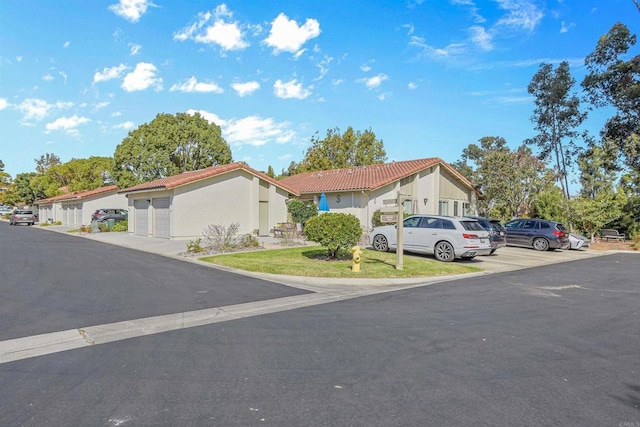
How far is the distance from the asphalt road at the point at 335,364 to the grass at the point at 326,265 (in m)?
2.85

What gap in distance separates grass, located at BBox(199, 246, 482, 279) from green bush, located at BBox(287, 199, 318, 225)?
9.38 metres

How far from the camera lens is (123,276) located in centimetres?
1088

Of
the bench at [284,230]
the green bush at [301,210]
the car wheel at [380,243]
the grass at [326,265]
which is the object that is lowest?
the grass at [326,265]

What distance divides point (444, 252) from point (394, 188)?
1075 centimetres

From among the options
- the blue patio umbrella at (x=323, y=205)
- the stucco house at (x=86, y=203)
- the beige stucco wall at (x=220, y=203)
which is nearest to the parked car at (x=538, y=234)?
the blue patio umbrella at (x=323, y=205)

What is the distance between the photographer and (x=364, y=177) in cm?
2689

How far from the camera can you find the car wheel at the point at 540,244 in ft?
70.3

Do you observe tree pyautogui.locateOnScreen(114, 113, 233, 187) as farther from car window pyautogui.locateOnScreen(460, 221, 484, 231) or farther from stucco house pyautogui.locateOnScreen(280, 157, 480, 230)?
car window pyautogui.locateOnScreen(460, 221, 484, 231)

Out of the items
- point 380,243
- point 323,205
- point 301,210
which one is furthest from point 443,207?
point 380,243

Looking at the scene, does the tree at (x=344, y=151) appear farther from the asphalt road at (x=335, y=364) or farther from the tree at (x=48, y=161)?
the tree at (x=48, y=161)

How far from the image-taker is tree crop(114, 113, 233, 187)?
38438 mm

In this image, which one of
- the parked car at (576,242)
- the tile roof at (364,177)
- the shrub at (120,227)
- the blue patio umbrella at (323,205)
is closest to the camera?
the parked car at (576,242)

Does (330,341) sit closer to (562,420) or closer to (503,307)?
(562,420)

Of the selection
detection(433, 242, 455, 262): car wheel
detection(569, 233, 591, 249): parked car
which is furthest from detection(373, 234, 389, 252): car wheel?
detection(569, 233, 591, 249): parked car
